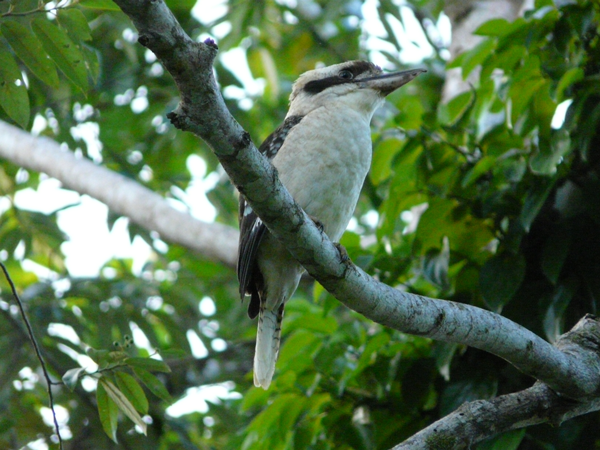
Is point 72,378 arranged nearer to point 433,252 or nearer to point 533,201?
point 433,252

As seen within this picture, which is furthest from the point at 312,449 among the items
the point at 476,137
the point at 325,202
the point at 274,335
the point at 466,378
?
the point at 476,137

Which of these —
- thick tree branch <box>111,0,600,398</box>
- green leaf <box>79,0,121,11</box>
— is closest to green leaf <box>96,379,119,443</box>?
thick tree branch <box>111,0,600,398</box>

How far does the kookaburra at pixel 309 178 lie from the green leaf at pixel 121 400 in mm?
803

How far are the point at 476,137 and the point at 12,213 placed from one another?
3249 millimetres

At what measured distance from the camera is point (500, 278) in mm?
2691

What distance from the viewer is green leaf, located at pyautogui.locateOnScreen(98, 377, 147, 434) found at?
6.93 feet

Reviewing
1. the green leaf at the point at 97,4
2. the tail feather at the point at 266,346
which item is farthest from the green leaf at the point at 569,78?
the green leaf at the point at 97,4

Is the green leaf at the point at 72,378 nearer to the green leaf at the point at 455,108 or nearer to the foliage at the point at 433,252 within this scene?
the foliage at the point at 433,252

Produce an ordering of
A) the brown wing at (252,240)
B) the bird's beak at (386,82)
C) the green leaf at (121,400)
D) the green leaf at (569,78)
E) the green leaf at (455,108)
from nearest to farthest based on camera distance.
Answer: the green leaf at (121,400)
the green leaf at (569,78)
the brown wing at (252,240)
the green leaf at (455,108)
the bird's beak at (386,82)

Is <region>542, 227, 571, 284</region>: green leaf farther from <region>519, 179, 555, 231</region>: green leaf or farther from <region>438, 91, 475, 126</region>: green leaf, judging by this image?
<region>438, 91, 475, 126</region>: green leaf

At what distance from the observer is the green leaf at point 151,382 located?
220 cm

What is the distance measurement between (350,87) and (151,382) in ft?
5.72

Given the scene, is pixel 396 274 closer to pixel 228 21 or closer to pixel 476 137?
pixel 476 137

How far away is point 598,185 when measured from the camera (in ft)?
8.88
